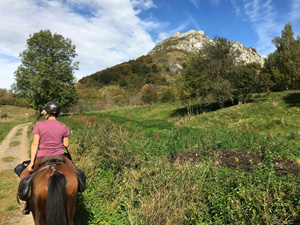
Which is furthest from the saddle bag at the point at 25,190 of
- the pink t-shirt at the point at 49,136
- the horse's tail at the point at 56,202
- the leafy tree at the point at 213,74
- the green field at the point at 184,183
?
the leafy tree at the point at 213,74

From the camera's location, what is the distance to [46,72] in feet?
97.9

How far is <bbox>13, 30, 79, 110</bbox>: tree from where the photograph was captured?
29.1 meters

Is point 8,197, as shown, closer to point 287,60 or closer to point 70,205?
point 70,205

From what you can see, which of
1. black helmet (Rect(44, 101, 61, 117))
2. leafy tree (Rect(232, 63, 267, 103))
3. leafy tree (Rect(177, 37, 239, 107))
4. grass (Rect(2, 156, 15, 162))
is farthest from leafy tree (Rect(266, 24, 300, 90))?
grass (Rect(2, 156, 15, 162))

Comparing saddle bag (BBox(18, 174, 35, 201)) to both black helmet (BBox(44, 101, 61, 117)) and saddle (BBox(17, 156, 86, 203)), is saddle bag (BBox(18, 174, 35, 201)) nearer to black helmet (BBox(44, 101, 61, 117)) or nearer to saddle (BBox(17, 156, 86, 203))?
saddle (BBox(17, 156, 86, 203))

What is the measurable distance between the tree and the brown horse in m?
28.4

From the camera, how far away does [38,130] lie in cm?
427

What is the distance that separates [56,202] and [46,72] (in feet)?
102

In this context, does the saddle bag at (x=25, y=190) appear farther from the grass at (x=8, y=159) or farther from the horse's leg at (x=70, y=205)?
the grass at (x=8, y=159)

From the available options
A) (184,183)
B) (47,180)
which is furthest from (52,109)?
(184,183)

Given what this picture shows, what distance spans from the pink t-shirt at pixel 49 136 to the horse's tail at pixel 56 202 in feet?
3.36

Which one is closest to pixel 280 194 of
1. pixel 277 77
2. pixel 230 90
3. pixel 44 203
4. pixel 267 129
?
pixel 44 203

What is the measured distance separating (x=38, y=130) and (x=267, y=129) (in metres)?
17.8

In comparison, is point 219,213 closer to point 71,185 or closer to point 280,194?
point 280,194
